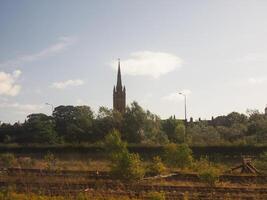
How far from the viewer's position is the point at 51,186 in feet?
80.6

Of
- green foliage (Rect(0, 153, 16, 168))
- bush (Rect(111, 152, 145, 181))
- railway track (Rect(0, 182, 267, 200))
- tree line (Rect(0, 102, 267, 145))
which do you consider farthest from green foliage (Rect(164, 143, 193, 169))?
tree line (Rect(0, 102, 267, 145))

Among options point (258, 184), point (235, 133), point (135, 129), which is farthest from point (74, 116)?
point (258, 184)

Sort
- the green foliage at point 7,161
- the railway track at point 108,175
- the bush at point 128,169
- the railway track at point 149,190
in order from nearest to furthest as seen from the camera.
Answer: the railway track at point 149,190
the bush at point 128,169
the railway track at point 108,175
the green foliage at point 7,161

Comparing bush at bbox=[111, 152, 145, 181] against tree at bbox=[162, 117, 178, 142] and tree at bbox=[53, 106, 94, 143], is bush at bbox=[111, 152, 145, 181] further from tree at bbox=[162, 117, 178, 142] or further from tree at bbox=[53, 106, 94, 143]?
tree at bbox=[162, 117, 178, 142]

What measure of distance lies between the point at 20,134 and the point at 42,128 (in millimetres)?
7277

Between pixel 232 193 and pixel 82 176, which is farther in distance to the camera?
pixel 82 176

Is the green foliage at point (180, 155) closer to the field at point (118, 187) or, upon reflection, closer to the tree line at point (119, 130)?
the field at point (118, 187)

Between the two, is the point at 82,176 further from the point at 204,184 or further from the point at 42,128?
the point at 42,128

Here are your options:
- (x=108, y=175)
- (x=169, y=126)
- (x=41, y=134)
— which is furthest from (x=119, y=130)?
(x=108, y=175)

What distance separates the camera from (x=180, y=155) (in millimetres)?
37344

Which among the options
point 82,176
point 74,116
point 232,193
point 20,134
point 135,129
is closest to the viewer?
point 232,193

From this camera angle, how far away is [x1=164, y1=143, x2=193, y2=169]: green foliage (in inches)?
1462

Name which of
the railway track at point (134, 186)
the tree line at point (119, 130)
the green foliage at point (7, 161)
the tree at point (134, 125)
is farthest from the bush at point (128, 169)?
the tree at point (134, 125)

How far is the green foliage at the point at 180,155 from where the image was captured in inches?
1462
